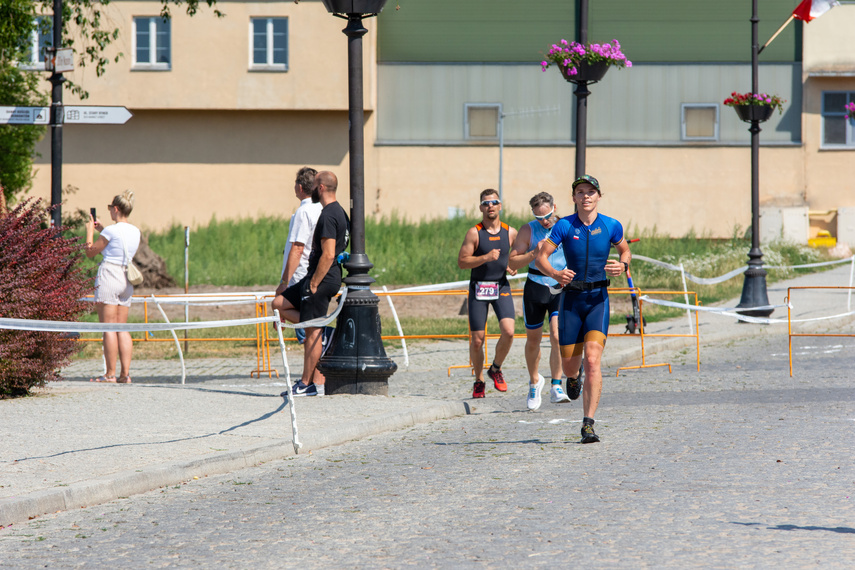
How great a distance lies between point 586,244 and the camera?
28.4ft

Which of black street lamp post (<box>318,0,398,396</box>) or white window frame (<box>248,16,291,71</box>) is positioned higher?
white window frame (<box>248,16,291,71</box>)

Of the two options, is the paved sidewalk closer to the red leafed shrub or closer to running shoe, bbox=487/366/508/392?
running shoe, bbox=487/366/508/392

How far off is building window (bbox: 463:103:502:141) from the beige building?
0.15 meters

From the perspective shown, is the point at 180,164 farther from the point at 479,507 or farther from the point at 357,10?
the point at 479,507

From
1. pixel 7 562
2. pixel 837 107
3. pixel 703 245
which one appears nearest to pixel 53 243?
pixel 7 562

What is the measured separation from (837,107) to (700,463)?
3400cm

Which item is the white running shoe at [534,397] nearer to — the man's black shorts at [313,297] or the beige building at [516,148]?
the man's black shorts at [313,297]

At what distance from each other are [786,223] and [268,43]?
Result: 1781 centimetres

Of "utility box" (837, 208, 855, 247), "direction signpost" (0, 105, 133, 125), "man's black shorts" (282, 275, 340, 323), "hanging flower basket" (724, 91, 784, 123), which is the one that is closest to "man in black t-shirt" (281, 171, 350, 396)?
"man's black shorts" (282, 275, 340, 323)

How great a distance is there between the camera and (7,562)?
521 cm

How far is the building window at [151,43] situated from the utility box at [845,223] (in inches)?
881

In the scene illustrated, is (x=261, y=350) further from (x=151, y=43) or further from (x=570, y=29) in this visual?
(x=570, y=29)

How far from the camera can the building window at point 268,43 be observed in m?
36.8

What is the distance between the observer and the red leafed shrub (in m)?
9.83
